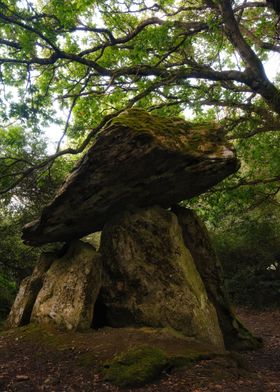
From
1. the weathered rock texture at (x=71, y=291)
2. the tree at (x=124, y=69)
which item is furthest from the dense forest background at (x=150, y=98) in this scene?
the weathered rock texture at (x=71, y=291)

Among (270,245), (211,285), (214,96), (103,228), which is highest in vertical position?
(214,96)

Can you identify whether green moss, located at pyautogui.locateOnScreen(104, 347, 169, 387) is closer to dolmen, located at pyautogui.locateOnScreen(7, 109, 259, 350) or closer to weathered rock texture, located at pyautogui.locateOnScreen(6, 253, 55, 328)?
dolmen, located at pyautogui.locateOnScreen(7, 109, 259, 350)

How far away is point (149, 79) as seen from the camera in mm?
11625

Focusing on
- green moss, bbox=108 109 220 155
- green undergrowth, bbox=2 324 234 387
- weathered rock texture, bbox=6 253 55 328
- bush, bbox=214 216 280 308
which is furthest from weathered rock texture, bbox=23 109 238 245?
bush, bbox=214 216 280 308

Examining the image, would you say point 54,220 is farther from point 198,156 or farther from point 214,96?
point 214,96

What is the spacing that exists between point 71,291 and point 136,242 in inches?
69.5

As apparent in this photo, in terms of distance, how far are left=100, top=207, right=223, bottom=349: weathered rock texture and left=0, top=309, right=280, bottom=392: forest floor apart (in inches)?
52.0

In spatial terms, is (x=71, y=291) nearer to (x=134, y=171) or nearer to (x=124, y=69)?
(x=134, y=171)

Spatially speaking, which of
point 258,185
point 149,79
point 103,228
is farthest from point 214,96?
point 103,228

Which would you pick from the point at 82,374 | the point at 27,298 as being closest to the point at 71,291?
the point at 27,298

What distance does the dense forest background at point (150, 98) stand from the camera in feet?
34.2

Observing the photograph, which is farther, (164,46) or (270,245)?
(270,245)

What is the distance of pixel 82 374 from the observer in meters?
5.79

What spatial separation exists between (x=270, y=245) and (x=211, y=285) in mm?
6037
